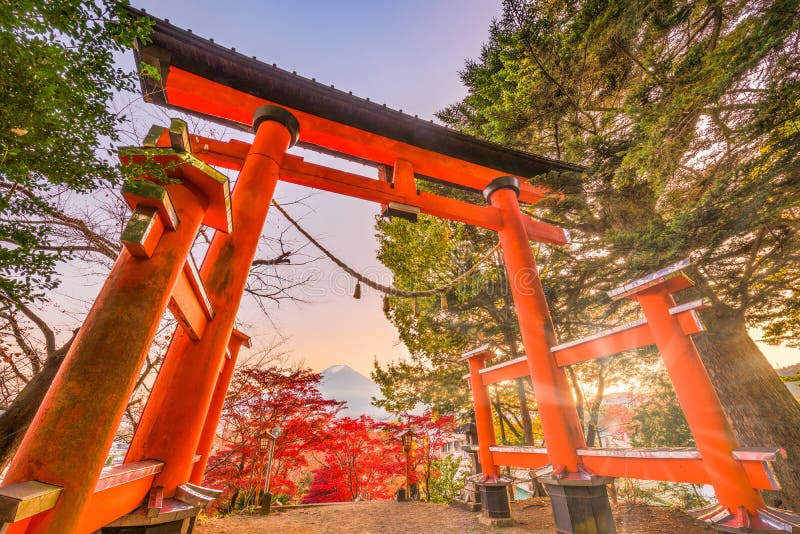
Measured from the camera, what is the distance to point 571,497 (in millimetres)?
2938

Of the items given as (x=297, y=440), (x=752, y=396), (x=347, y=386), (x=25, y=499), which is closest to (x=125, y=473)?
(x=25, y=499)

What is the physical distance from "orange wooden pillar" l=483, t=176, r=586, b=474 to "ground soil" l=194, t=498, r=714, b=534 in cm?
192

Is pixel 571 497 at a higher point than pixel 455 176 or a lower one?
lower

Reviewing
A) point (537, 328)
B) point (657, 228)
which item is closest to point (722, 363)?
point (657, 228)

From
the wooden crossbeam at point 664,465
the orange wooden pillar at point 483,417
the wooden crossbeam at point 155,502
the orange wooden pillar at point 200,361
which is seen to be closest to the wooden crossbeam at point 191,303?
the orange wooden pillar at point 200,361

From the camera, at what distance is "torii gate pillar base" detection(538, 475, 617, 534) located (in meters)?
2.83

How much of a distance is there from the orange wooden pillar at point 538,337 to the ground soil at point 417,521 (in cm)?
192

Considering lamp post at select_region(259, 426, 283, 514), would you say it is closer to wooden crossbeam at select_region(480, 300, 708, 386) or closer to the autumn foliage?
the autumn foliage

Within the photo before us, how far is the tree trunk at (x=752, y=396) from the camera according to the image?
3.75m

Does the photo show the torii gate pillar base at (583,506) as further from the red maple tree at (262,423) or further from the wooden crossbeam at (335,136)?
the red maple tree at (262,423)

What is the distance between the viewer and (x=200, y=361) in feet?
6.77

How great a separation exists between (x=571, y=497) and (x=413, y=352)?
6.26 m

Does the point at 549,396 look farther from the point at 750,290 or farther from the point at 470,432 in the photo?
the point at 750,290

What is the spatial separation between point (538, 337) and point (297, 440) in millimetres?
7633
